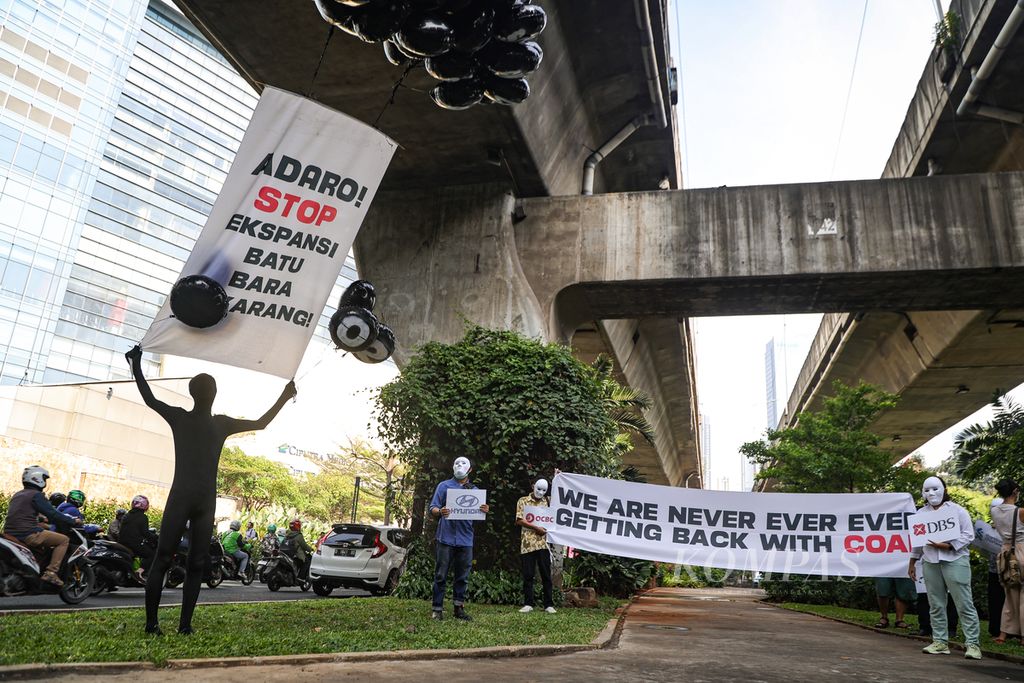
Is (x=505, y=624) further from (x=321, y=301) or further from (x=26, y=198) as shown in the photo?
(x=26, y=198)

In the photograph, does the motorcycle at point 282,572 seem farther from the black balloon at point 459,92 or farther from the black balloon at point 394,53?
the black balloon at point 394,53

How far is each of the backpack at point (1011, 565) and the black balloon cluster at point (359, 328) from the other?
736 cm

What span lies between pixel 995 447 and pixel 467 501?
32.4 feet

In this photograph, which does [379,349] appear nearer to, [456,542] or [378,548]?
[456,542]

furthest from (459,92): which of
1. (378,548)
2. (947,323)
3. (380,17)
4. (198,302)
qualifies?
(947,323)

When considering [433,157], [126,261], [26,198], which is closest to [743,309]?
[433,157]

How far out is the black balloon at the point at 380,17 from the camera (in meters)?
6.36

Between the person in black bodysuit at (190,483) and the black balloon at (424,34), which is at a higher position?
the black balloon at (424,34)

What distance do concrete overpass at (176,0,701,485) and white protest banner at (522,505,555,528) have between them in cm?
417

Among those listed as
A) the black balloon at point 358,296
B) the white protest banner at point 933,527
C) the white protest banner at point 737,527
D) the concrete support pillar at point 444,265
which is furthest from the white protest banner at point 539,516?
the concrete support pillar at point 444,265

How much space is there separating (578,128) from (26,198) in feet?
203

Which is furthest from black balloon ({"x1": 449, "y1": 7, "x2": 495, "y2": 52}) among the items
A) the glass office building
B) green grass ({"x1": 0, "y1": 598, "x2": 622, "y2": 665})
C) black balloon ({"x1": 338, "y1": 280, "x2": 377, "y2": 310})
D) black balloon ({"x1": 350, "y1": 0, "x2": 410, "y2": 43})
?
the glass office building

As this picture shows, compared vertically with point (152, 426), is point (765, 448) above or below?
below

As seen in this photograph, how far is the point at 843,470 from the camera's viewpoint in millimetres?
15883
